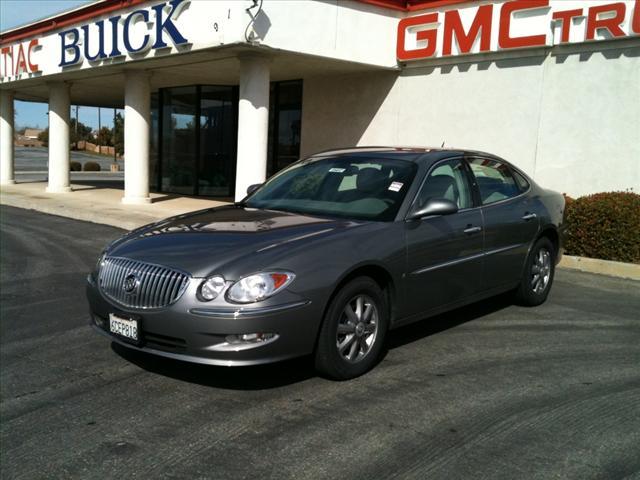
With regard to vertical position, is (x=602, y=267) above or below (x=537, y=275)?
below

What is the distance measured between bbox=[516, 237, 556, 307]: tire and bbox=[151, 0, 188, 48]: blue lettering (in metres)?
8.35

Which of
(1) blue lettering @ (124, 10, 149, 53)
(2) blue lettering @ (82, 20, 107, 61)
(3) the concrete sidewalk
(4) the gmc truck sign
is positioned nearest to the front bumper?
(3) the concrete sidewalk

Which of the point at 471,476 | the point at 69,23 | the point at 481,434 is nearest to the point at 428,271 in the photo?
the point at 481,434

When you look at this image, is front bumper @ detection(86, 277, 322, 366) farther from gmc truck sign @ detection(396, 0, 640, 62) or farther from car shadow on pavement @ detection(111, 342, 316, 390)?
gmc truck sign @ detection(396, 0, 640, 62)

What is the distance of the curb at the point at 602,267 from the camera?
8.67m

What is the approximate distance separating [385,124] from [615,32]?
505 centimetres

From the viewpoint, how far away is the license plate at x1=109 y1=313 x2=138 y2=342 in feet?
13.3

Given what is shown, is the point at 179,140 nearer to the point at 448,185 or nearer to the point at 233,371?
the point at 448,185

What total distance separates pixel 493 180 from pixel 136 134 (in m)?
11.4

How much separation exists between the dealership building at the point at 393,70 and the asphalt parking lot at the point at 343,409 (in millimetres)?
6157

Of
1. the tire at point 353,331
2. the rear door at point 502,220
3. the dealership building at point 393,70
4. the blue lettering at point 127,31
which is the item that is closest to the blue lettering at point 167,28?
the dealership building at point 393,70

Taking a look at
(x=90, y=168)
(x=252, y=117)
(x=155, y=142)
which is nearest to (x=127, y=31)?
(x=252, y=117)

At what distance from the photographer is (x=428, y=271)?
16.0 feet

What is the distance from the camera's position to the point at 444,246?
16.5 ft
